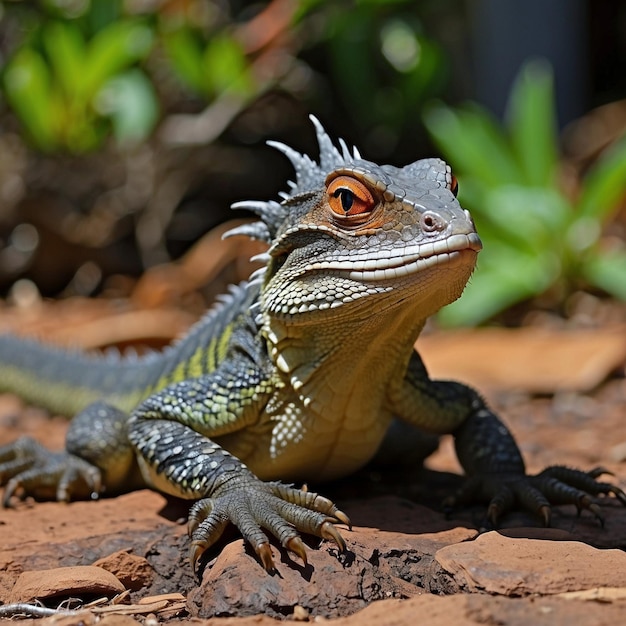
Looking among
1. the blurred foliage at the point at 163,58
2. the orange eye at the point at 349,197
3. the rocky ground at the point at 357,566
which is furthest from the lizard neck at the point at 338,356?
the blurred foliage at the point at 163,58

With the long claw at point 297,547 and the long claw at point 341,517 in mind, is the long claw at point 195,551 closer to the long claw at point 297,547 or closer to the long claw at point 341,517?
the long claw at point 297,547

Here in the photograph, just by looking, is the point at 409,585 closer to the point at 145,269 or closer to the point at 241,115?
the point at 145,269

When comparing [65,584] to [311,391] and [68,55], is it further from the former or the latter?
[68,55]

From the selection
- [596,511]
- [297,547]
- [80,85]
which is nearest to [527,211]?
[80,85]

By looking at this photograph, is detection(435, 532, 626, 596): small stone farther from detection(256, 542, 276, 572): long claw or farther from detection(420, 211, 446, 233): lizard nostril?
detection(420, 211, 446, 233): lizard nostril

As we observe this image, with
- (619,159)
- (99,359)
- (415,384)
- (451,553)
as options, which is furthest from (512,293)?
(451,553)

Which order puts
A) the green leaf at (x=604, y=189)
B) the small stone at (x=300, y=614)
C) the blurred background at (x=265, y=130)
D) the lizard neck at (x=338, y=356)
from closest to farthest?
the small stone at (x=300, y=614) < the lizard neck at (x=338, y=356) < the green leaf at (x=604, y=189) < the blurred background at (x=265, y=130)
